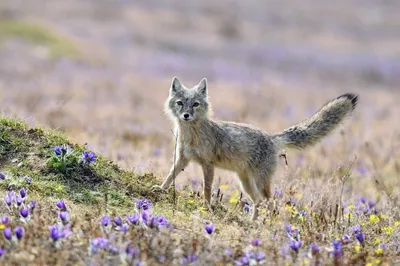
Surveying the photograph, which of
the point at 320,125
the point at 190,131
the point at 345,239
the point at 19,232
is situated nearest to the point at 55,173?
the point at 19,232

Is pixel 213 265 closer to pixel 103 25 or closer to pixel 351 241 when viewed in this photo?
pixel 351 241

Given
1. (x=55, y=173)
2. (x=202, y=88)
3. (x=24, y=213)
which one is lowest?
(x=24, y=213)

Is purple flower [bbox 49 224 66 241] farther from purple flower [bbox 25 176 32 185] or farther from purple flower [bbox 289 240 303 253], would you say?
purple flower [bbox 289 240 303 253]

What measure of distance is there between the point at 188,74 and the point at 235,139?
69.9 ft

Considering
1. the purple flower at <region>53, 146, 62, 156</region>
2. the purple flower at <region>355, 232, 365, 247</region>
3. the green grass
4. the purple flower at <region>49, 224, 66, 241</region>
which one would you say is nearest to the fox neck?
the purple flower at <region>53, 146, 62, 156</region>

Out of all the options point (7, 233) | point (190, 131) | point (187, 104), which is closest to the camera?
point (7, 233)

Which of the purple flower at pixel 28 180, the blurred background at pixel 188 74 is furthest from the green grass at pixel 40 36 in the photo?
the purple flower at pixel 28 180

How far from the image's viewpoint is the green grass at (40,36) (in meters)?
30.2

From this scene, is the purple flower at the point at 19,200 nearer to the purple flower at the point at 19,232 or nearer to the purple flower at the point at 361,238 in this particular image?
the purple flower at the point at 19,232

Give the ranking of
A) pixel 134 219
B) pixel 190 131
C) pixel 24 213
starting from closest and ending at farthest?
pixel 24 213, pixel 134 219, pixel 190 131

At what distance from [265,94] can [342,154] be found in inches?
418

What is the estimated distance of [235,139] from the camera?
30.3 ft

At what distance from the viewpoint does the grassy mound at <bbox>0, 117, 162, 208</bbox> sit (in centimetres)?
723

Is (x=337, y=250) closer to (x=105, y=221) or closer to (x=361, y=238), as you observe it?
(x=361, y=238)
